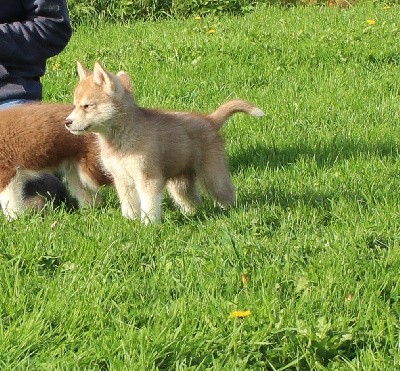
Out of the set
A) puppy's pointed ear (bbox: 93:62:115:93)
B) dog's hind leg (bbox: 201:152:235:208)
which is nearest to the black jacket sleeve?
puppy's pointed ear (bbox: 93:62:115:93)

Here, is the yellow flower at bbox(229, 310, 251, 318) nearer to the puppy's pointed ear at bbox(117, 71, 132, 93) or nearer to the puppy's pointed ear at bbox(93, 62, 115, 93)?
the puppy's pointed ear at bbox(93, 62, 115, 93)

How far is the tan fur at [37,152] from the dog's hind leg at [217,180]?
0.68m

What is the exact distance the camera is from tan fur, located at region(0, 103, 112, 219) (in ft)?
18.6

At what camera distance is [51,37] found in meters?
6.05

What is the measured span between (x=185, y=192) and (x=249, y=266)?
148cm

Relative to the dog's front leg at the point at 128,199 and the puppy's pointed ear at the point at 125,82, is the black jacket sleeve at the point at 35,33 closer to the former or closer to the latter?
the puppy's pointed ear at the point at 125,82

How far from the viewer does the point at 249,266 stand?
432 centimetres

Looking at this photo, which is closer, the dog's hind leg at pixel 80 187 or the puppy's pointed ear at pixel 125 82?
the puppy's pointed ear at pixel 125 82

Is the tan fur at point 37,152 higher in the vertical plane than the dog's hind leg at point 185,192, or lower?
higher

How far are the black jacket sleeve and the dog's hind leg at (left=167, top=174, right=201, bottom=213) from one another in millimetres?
1306

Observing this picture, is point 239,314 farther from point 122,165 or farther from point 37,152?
point 37,152

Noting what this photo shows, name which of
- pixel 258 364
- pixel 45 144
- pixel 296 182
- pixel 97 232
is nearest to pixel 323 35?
pixel 296 182

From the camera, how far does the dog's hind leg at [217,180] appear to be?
216 inches

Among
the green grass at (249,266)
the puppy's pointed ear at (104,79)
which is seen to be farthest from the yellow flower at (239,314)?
the puppy's pointed ear at (104,79)
